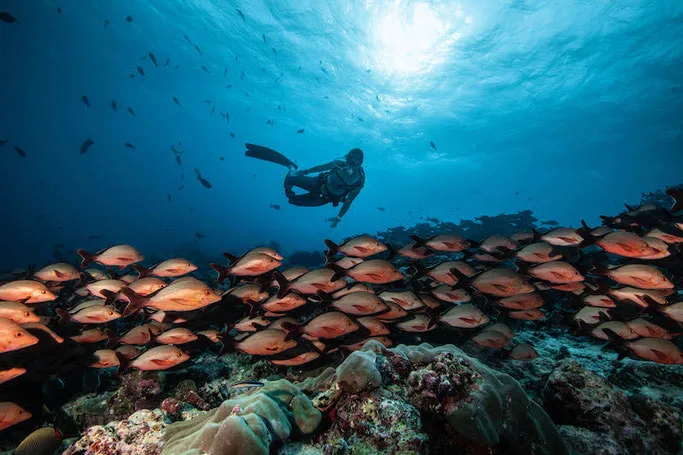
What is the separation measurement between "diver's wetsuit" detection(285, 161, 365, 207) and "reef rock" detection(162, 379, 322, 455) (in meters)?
11.2

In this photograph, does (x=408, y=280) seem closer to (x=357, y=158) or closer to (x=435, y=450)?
(x=435, y=450)

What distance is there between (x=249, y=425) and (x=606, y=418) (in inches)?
146

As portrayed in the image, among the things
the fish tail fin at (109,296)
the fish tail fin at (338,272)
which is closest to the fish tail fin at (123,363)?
the fish tail fin at (109,296)

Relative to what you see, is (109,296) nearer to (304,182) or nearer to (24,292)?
(24,292)

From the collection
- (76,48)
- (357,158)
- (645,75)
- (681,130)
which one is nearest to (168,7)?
(76,48)

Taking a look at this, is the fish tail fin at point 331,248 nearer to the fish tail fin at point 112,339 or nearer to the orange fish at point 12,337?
the fish tail fin at point 112,339

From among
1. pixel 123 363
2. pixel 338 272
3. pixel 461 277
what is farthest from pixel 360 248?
pixel 123 363

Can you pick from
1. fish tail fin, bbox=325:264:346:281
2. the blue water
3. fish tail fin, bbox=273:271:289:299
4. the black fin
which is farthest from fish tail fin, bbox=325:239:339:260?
the blue water

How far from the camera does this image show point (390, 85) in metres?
31.3

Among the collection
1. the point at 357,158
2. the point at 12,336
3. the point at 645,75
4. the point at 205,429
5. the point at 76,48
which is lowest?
the point at 12,336

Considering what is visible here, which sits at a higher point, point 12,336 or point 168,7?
point 168,7

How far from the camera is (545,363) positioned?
15.9 ft

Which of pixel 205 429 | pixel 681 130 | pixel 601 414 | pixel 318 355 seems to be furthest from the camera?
pixel 681 130

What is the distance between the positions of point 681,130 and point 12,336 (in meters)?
54.4
